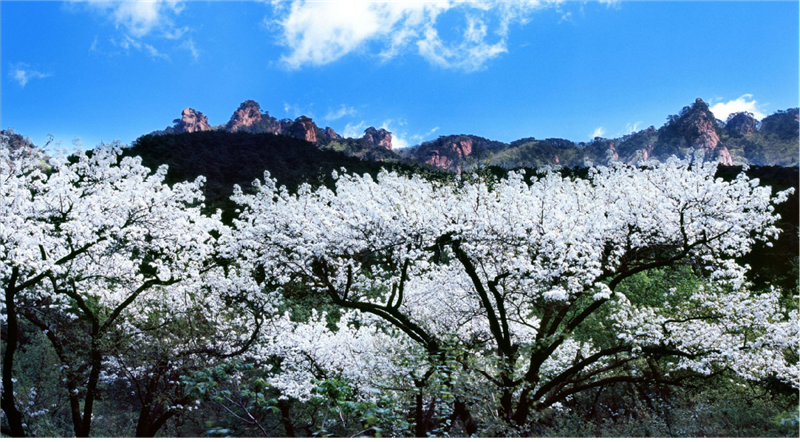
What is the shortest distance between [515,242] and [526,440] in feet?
10.3

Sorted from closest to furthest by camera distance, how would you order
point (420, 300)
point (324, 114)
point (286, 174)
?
point (324, 114) < point (420, 300) < point (286, 174)

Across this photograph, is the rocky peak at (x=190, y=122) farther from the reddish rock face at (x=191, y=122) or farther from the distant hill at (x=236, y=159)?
the distant hill at (x=236, y=159)

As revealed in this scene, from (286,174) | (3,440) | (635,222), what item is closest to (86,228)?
(3,440)

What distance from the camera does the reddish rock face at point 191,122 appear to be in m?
36.7

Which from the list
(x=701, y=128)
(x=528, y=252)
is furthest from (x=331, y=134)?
(x=528, y=252)

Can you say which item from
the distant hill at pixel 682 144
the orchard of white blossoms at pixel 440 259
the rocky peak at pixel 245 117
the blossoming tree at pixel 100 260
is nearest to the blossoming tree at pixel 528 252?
the orchard of white blossoms at pixel 440 259

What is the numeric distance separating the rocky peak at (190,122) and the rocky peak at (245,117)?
4969 millimetres

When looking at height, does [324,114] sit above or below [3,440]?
above

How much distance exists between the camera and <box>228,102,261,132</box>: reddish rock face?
147 ft

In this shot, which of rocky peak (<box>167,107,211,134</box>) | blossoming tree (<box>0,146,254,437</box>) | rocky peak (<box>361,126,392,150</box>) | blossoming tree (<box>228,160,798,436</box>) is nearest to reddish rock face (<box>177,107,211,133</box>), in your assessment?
rocky peak (<box>167,107,211,134</box>)

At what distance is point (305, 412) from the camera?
1284 cm

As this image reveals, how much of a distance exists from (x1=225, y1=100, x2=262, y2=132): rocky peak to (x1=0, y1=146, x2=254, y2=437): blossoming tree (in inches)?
1437

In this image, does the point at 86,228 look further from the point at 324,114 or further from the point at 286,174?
the point at 286,174

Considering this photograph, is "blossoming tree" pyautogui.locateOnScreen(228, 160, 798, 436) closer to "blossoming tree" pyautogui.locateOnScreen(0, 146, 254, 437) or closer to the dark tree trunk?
"blossoming tree" pyautogui.locateOnScreen(0, 146, 254, 437)
